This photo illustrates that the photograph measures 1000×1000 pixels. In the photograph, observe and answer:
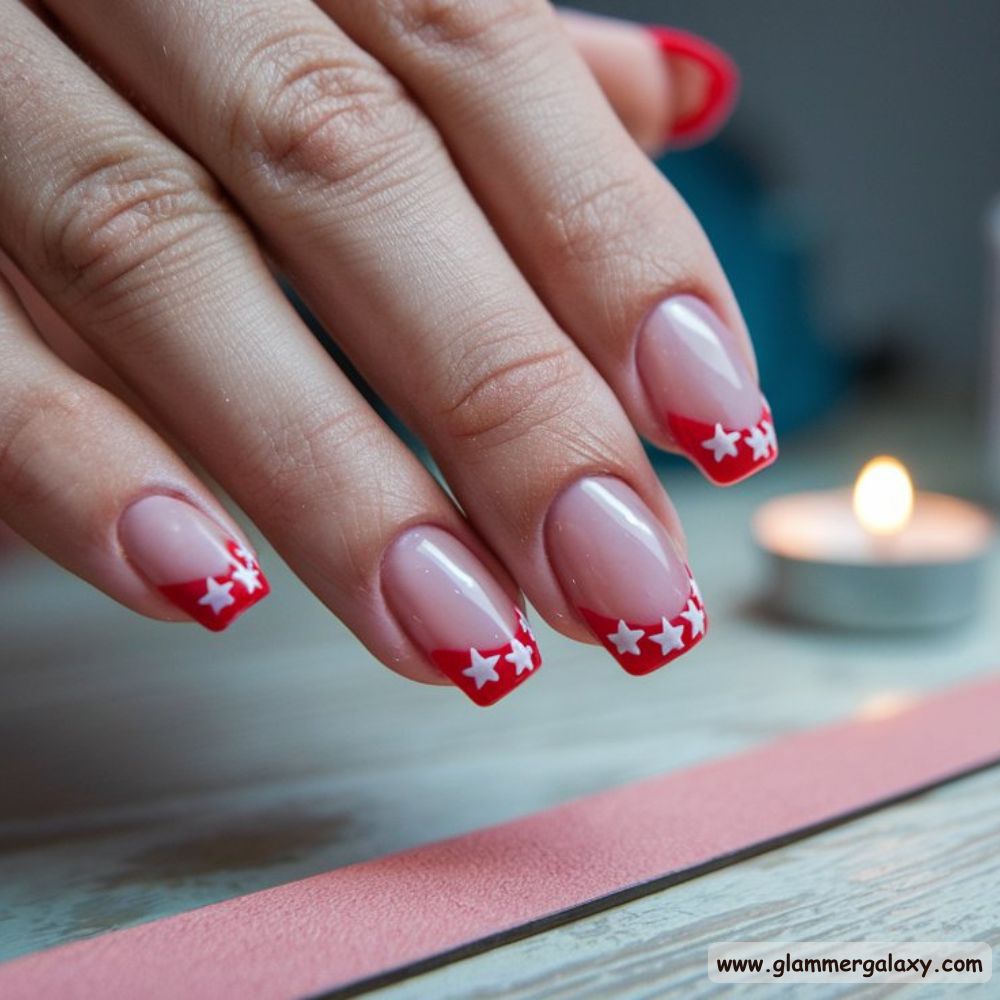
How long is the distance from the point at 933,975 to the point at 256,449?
27 cm

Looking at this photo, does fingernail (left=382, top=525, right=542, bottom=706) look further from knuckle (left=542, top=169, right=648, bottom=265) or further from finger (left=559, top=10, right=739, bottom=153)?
finger (left=559, top=10, right=739, bottom=153)

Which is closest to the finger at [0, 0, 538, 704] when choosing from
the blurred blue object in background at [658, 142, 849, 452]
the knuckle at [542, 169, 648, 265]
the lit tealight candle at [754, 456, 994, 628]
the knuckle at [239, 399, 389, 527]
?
the knuckle at [239, 399, 389, 527]

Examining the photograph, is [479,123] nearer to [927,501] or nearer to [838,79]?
[927,501]

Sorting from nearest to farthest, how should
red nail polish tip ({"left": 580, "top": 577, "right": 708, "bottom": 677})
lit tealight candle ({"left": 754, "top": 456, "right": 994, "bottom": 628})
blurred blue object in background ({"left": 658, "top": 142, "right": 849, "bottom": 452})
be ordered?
red nail polish tip ({"left": 580, "top": 577, "right": 708, "bottom": 677}), lit tealight candle ({"left": 754, "top": 456, "right": 994, "bottom": 628}), blurred blue object in background ({"left": 658, "top": 142, "right": 849, "bottom": 452})

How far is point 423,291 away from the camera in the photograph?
42 centimetres

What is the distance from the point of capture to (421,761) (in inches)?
19.9

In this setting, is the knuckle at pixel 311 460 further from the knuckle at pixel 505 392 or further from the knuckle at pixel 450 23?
the knuckle at pixel 450 23

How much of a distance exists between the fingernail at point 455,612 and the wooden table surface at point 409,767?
0.07m

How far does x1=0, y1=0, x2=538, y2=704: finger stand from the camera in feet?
1.35

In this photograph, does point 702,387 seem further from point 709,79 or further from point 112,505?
point 709,79

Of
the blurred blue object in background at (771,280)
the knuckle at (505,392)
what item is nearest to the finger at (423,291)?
the knuckle at (505,392)

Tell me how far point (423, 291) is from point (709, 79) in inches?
15.6

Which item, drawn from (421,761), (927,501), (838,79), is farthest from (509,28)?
(838,79)

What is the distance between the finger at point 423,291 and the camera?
0.42 metres
